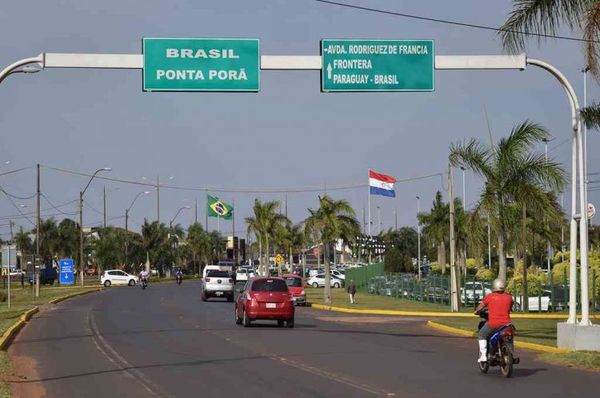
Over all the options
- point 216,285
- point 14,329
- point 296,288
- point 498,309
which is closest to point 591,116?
point 498,309

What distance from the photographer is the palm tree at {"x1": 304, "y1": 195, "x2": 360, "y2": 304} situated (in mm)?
54000

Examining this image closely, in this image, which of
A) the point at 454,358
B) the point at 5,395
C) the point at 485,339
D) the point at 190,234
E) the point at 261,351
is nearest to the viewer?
the point at 5,395

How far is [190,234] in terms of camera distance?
145500mm

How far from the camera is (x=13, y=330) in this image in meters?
28.6

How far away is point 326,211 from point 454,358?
110ft

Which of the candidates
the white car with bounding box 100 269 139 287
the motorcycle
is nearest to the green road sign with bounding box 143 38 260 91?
the motorcycle

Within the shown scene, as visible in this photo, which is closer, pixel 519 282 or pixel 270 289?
pixel 270 289

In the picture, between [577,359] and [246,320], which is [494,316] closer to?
[577,359]

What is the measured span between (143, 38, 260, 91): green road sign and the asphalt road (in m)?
5.88

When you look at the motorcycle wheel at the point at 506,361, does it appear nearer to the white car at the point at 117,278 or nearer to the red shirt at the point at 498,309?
the red shirt at the point at 498,309

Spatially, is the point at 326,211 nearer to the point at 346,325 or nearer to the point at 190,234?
the point at 346,325

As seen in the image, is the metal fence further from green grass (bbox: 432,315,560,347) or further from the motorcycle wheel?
the motorcycle wheel

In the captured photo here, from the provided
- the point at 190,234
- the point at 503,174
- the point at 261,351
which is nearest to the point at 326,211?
the point at 503,174

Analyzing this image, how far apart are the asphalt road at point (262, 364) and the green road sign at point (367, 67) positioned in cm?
601
